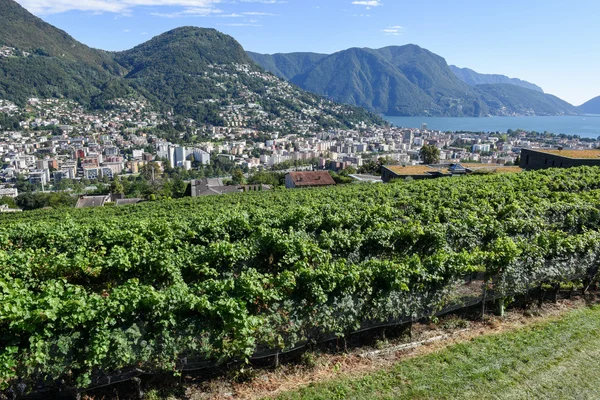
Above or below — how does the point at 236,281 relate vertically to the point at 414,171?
above

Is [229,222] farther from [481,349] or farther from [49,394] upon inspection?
[481,349]

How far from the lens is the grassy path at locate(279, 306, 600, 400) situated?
789cm

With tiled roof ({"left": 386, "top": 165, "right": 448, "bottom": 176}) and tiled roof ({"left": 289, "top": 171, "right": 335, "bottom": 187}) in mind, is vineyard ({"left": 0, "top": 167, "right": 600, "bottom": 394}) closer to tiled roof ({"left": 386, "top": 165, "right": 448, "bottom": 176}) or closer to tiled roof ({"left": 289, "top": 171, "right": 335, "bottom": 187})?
tiled roof ({"left": 386, "top": 165, "right": 448, "bottom": 176})

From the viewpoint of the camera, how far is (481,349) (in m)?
9.38

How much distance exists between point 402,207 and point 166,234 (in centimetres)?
1284

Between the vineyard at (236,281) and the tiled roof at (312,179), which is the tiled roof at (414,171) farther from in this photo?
the vineyard at (236,281)

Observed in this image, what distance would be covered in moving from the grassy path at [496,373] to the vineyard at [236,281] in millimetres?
1123

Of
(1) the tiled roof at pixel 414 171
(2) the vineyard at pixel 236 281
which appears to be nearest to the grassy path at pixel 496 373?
(2) the vineyard at pixel 236 281

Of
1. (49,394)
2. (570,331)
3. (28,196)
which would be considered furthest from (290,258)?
(28,196)

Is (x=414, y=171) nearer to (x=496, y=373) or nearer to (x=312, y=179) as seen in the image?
(x=312, y=179)

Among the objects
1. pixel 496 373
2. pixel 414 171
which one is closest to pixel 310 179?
pixel 414 171

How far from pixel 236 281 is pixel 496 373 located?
621 centimetres

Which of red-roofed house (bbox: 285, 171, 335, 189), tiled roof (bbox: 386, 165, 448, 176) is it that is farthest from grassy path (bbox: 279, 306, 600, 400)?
red-roofed house (bbox: 285, 171, 335, 189)

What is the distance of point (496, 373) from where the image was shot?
27.7 feet
